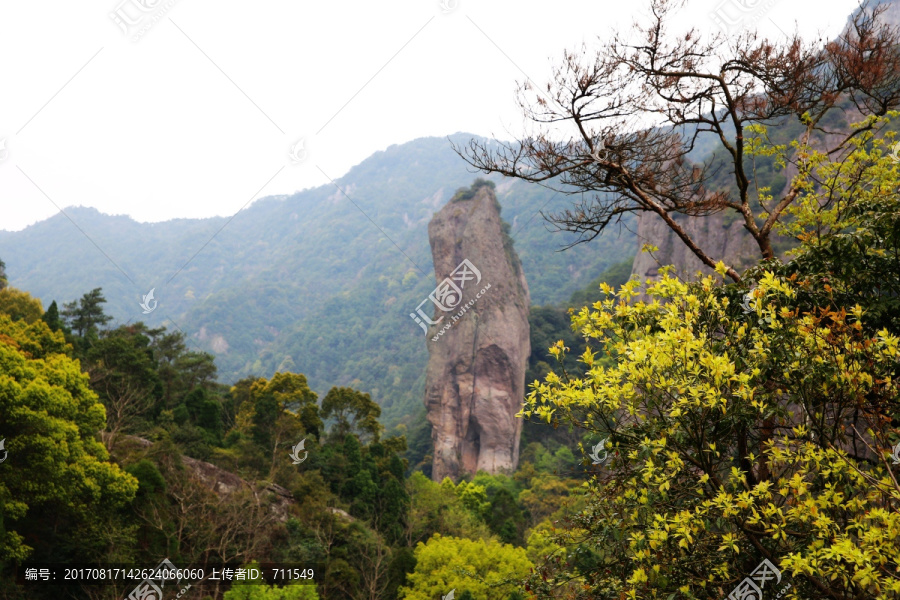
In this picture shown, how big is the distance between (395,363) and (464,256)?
87.5 feet

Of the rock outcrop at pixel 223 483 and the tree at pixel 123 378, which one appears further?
the tree at pixel 123 378

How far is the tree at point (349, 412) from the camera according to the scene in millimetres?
29094

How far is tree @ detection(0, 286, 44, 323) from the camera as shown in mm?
23925

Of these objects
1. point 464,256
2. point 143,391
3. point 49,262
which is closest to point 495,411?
point 464,256

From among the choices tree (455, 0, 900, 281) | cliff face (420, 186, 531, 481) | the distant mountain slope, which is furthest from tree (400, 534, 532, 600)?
the distant mountain slope

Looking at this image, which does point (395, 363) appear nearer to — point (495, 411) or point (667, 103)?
point (495, 411)

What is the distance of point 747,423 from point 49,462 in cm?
1271
